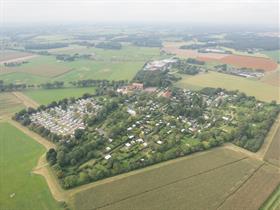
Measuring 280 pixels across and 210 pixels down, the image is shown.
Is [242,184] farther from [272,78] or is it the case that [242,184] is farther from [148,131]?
[272,78]

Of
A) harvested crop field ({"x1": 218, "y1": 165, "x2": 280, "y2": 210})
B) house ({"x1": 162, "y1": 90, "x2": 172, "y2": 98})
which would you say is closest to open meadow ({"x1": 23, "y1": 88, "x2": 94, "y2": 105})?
house ({"x1": 162, "y1": 90, "x2": 172, "y2": 98})

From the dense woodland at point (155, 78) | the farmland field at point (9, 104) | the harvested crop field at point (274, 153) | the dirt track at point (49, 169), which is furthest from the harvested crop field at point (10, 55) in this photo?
the harvested crop field at point (274, 153)

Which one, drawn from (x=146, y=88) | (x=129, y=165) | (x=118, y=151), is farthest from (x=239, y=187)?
(x=146, y=88)

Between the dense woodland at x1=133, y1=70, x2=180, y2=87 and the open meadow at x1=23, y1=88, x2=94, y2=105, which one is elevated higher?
the dense woodland at x1=133, y1=70, x2=180, y2=87

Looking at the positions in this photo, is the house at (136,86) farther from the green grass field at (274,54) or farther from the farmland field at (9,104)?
the green grass field at (274,54)

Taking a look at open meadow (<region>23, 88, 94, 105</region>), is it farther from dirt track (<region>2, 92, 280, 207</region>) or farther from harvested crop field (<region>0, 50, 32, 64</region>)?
harvested crop field (<region>0, 50, 32, 64</region>)

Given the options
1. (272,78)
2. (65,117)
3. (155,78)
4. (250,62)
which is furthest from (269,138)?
(250,62)
